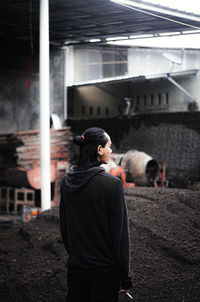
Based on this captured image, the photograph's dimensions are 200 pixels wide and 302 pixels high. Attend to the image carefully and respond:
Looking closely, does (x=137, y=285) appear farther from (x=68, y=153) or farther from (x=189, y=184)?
(x=68, y=153)

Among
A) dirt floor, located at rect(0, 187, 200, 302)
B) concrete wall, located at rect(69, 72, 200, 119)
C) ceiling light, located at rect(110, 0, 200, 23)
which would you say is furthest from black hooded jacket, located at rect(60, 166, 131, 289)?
concrete wall, located at rect(69, 72, 200, 119)

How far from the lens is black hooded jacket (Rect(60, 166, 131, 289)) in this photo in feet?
10.3

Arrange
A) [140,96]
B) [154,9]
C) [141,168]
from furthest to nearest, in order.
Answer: [140,96] → [141,168] → [154,9]

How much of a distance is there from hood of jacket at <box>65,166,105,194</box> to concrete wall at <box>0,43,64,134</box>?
13404 millimetres

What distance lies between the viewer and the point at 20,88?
16.9m

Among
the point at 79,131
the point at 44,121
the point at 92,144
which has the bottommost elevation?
the point at 79,131

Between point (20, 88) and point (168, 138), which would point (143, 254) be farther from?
point (20, 88)

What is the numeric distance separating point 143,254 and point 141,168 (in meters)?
6.08

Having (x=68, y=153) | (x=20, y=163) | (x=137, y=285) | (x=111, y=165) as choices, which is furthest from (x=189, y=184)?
(x=137, y=285)

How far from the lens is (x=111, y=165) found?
12.2 metres

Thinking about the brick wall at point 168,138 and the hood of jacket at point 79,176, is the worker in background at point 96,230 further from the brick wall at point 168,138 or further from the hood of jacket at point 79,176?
the brick wall at point 168,138

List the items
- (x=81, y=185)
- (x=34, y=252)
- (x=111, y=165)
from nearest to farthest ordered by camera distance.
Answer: (x=81, y=185)
(x=34, y=252)
(x=111, y=165)

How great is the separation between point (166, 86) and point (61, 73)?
4.22 metres

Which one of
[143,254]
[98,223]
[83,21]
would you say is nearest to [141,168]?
[83,21]
